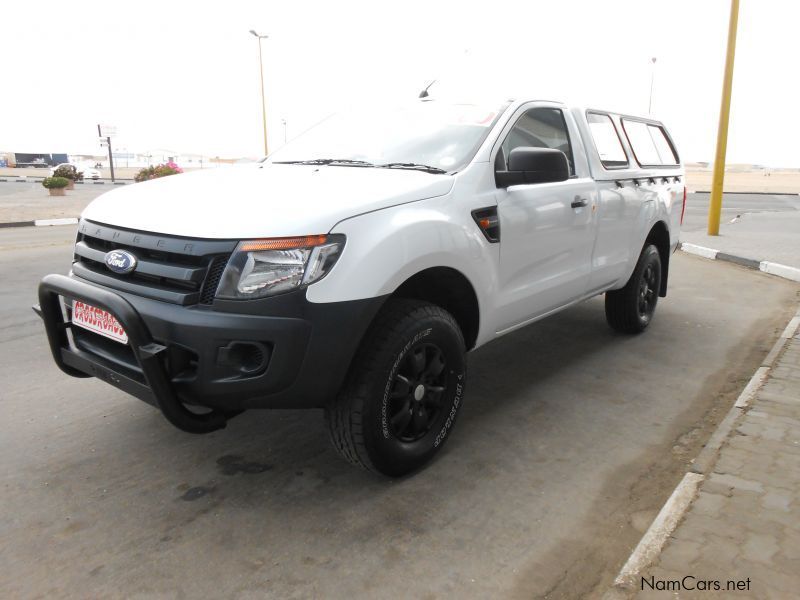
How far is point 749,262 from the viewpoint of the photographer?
8.83 m

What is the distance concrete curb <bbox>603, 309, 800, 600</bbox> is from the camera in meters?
2.20

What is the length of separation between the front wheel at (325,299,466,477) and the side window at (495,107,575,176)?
1.01 m

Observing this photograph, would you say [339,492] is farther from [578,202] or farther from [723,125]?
[723,125]

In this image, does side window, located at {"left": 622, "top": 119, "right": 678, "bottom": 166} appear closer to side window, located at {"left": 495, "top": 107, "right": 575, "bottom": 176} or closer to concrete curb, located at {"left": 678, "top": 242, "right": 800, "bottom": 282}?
side window, located at {"left": 495, "top": 107, "right": 575, "bottom": 176}

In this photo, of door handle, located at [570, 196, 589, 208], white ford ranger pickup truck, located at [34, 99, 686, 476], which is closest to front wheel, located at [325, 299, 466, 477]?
white ford ranger pickup truck, located at [34, 99, 686, 476]

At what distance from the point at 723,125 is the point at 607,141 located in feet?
27.8

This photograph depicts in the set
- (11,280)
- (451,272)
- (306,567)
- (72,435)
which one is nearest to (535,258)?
(451,272)

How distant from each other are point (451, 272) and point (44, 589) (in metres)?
1.99

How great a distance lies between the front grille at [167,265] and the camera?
7.72ft

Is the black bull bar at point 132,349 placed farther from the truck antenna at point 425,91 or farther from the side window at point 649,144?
the side window at point 649,144

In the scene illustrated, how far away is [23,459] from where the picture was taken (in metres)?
3.05

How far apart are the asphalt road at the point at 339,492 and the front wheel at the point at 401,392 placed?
0.60 feet

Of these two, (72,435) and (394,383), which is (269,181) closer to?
(394,383)

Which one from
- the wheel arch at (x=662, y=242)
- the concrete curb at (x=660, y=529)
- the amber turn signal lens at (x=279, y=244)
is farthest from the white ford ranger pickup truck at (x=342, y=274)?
the wheel arch at (x=662, y=242)
